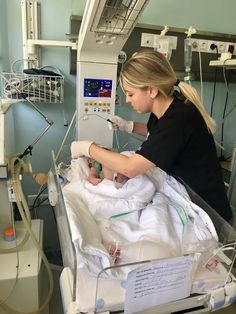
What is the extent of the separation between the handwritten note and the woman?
39cm

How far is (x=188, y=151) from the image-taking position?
1.14 meters

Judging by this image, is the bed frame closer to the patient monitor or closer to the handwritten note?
the handwritten note

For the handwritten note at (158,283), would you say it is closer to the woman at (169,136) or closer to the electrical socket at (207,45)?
the woman at (169,136)

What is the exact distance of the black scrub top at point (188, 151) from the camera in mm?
1053

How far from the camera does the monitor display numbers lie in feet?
4.84

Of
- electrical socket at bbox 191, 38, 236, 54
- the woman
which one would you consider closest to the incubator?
the woman

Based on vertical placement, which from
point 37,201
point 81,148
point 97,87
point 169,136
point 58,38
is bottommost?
point 37,201

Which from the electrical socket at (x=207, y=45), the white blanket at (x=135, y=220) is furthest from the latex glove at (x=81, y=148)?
the electrical socket at (x=207, y=45)

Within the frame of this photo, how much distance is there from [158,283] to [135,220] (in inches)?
12.6

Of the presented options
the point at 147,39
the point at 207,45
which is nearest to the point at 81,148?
the point at 147,39

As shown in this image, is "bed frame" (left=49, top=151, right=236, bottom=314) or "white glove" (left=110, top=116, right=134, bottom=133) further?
"white glove" (left=110, top=116, right=134, bottom=133)

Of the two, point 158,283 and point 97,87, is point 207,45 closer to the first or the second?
point 97,87

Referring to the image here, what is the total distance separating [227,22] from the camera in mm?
2105

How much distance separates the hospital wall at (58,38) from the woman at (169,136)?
60cm
